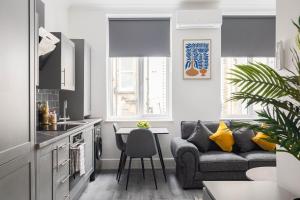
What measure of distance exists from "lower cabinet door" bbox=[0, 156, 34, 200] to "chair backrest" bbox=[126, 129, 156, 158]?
2201 mm

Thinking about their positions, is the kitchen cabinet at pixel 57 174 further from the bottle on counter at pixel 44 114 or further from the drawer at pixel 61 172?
the bottle on counter at pixel 44 114

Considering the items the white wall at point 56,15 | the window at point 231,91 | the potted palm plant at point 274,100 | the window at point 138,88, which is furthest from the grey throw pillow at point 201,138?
the potted palm plant at point 274,100

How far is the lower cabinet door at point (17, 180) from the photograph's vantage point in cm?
167

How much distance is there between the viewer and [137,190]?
420 centimetres

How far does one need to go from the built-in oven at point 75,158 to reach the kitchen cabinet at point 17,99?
4.04 feet

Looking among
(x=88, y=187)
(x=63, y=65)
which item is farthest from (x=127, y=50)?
(x=88, y=187)

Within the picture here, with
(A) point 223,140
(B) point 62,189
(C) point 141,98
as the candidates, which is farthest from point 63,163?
(C) point 141,98

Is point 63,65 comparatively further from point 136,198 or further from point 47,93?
point 136,198

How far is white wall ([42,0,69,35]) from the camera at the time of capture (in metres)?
4.42

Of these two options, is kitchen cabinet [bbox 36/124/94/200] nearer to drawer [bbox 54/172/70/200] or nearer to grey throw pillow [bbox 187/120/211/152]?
drawer [bbox 54/172/70/200]

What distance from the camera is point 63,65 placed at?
3.96 meters

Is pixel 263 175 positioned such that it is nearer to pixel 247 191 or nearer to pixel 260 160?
pixel 247 191

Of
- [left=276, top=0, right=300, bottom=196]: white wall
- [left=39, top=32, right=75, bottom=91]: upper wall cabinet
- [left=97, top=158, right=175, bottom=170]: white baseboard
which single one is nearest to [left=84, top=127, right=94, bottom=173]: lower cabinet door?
[left=39, top=32, right=75, bottom=91]: upper wall cabinet

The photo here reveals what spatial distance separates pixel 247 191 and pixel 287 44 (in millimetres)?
852
